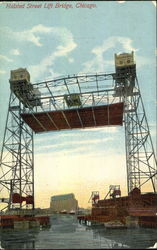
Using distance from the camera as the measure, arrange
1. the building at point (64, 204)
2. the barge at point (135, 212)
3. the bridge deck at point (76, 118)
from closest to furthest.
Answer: the barge at point (135, 212) → the bridge deck at point (76, 118) → the building at point (64, 204)

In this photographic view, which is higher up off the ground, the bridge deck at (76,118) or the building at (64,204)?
the bridge deck at (76,118)

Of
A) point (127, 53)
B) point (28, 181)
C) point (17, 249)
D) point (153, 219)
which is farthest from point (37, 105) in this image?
point (17, 249)

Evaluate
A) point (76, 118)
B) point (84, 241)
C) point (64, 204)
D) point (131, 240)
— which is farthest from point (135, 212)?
point (64, 204)

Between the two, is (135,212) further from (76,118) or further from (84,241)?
(76,118)

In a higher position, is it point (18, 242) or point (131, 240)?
point (131, 240)

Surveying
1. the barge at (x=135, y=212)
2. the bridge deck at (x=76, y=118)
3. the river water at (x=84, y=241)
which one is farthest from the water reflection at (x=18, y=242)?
the bridge deck at (x=76, y=118)

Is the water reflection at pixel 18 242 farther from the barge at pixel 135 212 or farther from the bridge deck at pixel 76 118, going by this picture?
the bridge deck at pixel 76 118

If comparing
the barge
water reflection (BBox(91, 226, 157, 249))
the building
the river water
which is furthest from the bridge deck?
the building

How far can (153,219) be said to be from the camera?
2227 centimetres

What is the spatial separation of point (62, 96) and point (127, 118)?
7280 millimetres

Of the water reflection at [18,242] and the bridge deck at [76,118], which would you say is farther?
the bridge deck at [76,118]

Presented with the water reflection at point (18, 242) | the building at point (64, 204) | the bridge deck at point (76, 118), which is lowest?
the building at point (64, 204)

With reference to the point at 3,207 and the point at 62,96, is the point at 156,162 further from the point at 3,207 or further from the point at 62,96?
the point at 3,207

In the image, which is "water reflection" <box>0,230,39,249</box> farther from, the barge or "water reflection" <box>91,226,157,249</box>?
the barge
